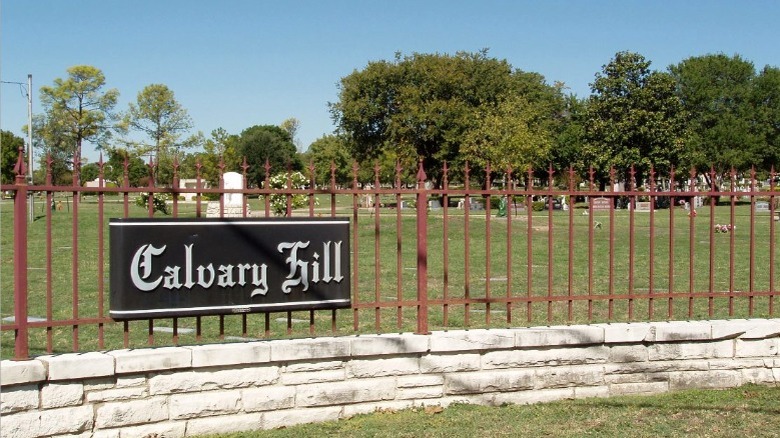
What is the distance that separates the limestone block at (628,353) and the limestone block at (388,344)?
167 cm

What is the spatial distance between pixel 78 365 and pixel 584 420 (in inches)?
143

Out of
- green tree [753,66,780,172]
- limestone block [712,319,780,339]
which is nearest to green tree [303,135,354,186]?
green tree [753,66,780,172]

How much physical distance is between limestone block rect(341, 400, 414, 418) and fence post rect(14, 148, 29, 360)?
7.53 feet

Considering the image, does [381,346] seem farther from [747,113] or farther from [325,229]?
[747,113]

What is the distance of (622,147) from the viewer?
5547 cm

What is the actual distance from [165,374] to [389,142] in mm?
53673

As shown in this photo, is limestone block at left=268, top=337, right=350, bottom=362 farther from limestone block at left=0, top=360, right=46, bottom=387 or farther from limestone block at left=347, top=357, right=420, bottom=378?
limestone block at left=0, top=360, right=46, bottom=387

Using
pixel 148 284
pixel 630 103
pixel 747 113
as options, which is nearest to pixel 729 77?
pixel 747 113

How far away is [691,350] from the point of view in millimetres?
7090

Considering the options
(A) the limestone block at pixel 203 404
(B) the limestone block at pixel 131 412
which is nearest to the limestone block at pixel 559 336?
(A) the limestone block at pixel 203 404

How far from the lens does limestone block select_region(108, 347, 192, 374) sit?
562cm

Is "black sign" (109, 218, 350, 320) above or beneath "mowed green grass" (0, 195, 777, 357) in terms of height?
above

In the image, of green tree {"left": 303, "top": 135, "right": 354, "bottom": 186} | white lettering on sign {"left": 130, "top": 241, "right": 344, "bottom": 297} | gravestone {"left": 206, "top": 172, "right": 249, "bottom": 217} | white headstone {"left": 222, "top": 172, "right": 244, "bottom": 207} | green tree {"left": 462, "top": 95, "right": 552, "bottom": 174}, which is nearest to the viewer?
white lettering on sign {"left": 130, "top": 241, "right": 344, "bottom": 297}

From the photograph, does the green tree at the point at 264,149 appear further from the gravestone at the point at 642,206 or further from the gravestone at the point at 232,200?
the gravestone at the point at 232,200
